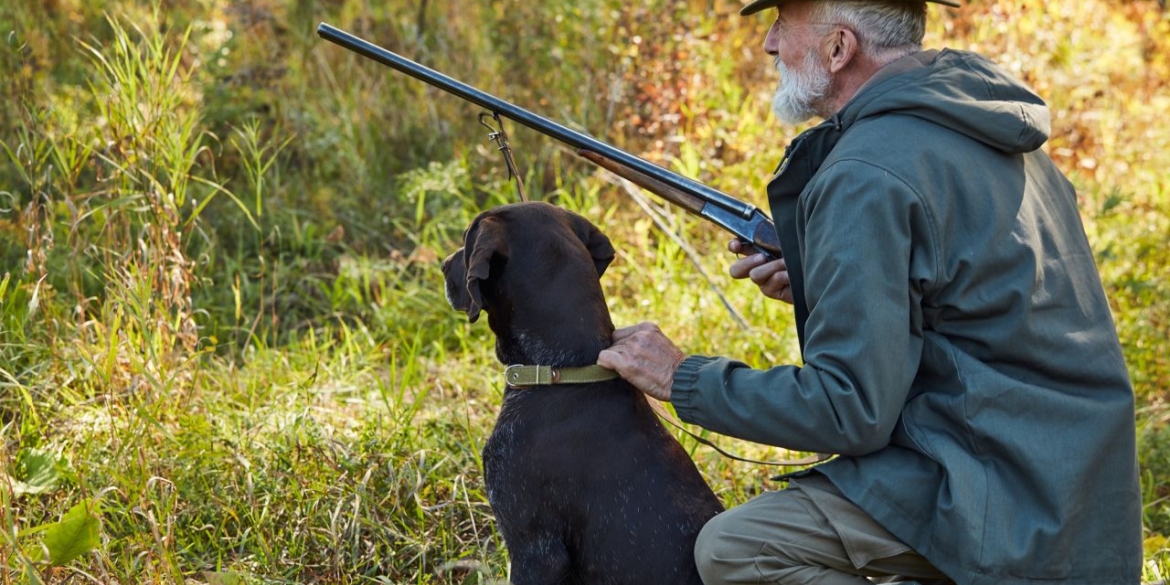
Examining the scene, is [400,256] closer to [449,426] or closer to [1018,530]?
[449,426]

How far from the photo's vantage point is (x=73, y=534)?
11.7 feet

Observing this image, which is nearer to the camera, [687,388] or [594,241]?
[687,388]

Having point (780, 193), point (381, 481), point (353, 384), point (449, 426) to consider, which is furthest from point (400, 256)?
point (780, 193)

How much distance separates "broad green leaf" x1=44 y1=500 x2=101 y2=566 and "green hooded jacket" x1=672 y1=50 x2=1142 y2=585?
185 centimetres

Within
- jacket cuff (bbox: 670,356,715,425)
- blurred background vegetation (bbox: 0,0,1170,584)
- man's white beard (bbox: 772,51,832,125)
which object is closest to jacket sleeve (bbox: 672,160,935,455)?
jacket cuff (bbox: 670,356,715,425)

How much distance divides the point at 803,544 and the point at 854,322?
0.61m

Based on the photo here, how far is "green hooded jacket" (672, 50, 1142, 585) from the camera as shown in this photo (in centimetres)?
278

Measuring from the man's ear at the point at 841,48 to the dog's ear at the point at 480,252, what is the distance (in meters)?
1.02

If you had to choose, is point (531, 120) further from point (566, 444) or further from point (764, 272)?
point (566, 444)

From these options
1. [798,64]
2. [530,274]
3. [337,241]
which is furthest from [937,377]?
[337,241]

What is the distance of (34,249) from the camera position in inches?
189

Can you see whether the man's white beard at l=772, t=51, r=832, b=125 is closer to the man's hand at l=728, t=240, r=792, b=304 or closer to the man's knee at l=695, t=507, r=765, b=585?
the man's hand at l=728, t=240, r=792, b=304

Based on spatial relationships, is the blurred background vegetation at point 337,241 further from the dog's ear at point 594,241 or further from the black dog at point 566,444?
the dog's ear at point 594,241

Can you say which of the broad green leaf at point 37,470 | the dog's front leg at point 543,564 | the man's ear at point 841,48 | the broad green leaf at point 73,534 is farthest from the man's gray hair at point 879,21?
the broad green leaf at point 37,470
